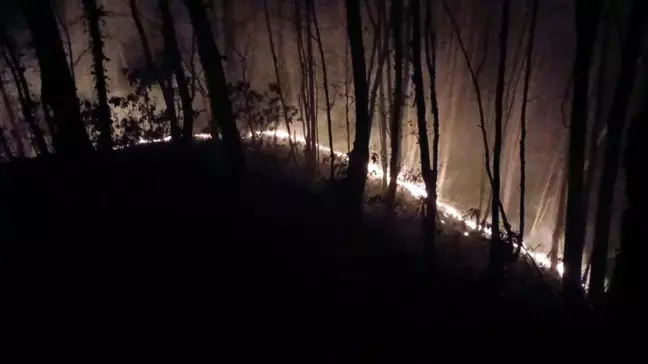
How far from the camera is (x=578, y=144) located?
9031mm

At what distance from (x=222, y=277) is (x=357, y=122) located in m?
4.69

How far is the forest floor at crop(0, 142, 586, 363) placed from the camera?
19.9 feet

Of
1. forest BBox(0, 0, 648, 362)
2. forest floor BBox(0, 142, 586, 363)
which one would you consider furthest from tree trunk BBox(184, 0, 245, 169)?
forest floor BBox(0, 142, 586, 363)

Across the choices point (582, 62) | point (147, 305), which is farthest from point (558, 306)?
point (147, 305)

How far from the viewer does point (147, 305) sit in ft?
20.4

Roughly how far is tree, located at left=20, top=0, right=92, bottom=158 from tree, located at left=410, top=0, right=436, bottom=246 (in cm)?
605

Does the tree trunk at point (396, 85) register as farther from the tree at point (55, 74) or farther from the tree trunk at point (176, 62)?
the tree at point (55, 74)

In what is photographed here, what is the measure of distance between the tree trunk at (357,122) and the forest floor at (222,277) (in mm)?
479

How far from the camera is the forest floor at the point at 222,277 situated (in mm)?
6062

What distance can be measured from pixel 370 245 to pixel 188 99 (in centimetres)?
525

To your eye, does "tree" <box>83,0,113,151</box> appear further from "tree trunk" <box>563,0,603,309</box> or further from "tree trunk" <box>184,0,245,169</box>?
"tree trunk" <box>563,0,603,309</box>

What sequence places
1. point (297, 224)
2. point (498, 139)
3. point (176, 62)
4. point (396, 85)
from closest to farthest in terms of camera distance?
point (297, 224) → point (498, 139) → point (176, 62) → point (396, 85)

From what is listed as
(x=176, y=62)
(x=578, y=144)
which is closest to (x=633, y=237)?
(x=578, y=144)

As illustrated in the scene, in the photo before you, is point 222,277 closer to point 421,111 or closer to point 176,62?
point 421,111
